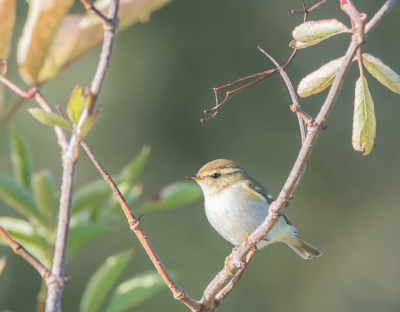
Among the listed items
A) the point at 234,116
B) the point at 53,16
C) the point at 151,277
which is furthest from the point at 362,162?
the point at 53,16

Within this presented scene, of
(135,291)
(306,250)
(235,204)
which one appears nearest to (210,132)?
(306,250)

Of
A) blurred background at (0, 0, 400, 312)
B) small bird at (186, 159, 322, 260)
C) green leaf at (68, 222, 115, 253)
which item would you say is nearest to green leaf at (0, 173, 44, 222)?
green leaf at (68, 222, 115, 253)

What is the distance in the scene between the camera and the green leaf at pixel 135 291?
116cm

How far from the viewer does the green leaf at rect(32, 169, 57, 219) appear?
1.11m

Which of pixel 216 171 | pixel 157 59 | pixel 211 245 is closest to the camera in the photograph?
pixel 216 171

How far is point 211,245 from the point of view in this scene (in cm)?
486

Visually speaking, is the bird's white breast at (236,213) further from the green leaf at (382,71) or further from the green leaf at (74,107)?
the green leaf at (74,107)

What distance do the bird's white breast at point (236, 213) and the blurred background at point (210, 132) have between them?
8.14 feet

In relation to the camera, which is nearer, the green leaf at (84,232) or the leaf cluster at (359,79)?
the leaf cluster at (359,79)

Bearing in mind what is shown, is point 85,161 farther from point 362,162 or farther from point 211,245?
point 362,162

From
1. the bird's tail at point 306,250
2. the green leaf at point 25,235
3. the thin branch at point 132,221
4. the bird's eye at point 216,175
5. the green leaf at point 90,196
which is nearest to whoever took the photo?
the thin branch at point 132,221

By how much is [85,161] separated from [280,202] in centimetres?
440

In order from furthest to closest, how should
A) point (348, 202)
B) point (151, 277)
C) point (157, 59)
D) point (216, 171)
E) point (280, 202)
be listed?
point (348, 202) → point (157, 59) → point (216, 171) → point (151, 277) → point (280, 202)

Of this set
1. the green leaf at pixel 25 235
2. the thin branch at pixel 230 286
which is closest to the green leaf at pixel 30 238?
the green leaf at pixel 25 235
